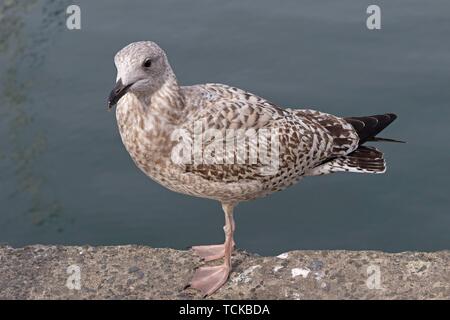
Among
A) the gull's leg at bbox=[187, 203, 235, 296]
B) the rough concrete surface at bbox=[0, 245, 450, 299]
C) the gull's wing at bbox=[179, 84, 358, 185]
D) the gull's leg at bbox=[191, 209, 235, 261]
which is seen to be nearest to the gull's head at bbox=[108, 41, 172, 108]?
the gull's wing at bbox=[179, 84, 358, 185]

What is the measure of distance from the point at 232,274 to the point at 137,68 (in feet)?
7.16

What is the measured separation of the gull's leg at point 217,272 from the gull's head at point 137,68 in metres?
1.45

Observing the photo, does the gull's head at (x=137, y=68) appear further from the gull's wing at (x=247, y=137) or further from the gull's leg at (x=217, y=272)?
the gull's leg at (x=217, y=272)

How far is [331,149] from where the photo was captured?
6.80 meters

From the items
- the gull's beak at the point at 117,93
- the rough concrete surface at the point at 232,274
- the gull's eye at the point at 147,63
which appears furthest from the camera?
the rough concrete surface at the point at 232,274

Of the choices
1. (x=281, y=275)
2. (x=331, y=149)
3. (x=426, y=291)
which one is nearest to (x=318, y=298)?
(x=281, y=275)

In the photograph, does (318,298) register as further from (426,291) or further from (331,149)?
(331,149)

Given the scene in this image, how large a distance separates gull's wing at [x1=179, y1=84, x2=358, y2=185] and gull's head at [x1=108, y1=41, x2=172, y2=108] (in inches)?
16.6

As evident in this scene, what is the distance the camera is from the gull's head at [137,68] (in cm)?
545

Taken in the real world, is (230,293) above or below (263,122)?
below

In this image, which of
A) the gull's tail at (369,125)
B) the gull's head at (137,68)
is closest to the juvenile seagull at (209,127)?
the gull's head at (137,68)

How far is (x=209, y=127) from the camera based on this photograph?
5938mm

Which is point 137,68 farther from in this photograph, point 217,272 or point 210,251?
point 210,251
